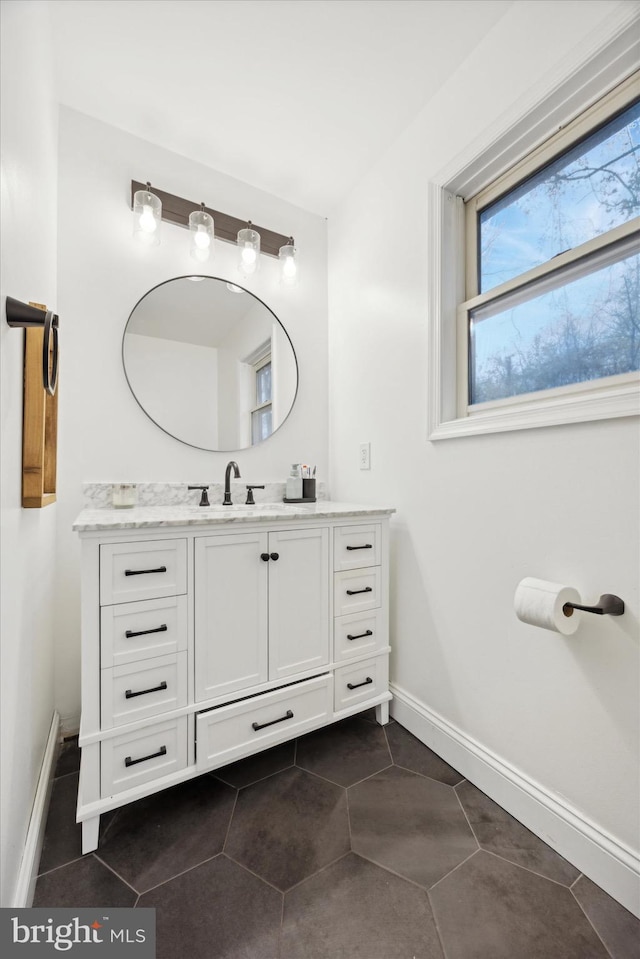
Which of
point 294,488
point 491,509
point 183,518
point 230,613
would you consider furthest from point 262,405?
point 491,509

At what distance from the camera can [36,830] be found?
3.43 feet

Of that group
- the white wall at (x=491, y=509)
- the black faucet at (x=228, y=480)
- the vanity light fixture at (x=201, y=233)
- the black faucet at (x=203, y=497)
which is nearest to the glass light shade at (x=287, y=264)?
the white wall at (x=491, y=509)

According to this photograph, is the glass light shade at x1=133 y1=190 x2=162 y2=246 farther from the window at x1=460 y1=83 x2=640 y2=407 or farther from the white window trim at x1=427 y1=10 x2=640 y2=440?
the window at x1=460 y1=83 x2=640 y2=407

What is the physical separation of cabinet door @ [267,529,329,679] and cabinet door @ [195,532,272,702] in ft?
0.12

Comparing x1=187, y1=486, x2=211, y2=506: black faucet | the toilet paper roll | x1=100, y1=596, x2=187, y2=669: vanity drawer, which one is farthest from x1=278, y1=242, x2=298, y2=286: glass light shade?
the toilet paper roll

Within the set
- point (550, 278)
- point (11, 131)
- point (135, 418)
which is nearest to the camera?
point (11, 131)

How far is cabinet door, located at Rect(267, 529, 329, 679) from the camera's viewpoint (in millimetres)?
1382

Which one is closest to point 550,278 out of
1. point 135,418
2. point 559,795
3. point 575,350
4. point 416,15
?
point 575,350

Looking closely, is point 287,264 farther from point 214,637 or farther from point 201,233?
point 214,637

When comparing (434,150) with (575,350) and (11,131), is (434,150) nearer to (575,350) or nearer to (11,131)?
(575,350)

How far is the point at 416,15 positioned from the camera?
130 cm

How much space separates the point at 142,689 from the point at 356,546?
2.76 ft

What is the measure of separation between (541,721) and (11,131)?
75.1 inches

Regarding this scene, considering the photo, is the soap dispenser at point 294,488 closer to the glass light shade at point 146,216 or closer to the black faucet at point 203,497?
the black faucet at point 203,497
